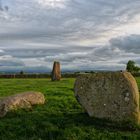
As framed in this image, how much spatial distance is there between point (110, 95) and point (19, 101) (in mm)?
5955

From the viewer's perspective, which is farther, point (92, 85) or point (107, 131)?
point (92, 85)

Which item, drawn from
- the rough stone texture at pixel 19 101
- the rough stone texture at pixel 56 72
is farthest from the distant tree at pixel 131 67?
the rough stone texture at pixel 19 101

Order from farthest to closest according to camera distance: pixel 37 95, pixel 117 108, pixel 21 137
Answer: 1. pixel 37 95
2. pixel 117 108
3. pixel 21 137

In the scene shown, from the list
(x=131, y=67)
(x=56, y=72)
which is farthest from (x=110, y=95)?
(x=131, y=67)

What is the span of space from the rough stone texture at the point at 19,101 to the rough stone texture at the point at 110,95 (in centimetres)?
413

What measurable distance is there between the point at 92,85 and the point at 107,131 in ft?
8.45

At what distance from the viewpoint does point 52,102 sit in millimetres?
23391

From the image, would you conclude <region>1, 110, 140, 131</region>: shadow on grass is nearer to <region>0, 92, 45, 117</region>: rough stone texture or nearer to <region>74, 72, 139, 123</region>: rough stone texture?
<region>74, 72, 139, 123</region>: rough stone texture

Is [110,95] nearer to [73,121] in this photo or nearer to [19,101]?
[73,121]

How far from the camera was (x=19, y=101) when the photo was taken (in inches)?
834

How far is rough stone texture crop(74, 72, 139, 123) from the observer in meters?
16.8

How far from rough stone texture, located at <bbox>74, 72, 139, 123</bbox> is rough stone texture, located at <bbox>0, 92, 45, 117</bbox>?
413 cm

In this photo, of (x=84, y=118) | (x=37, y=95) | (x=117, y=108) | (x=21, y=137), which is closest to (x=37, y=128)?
(x=21, y=137)

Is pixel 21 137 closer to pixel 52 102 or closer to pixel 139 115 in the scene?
pixel 139 115
